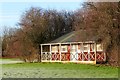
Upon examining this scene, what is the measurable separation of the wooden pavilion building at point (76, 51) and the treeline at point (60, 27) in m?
1.91

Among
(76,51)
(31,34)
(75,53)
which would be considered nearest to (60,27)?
(31,34)

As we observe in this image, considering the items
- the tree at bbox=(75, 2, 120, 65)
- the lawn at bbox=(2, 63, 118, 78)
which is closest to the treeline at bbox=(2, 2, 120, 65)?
the tree at bbox=(75, 2, 120, 65)

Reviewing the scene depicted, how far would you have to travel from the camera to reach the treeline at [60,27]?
30.3 m

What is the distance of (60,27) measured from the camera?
63031 millimetres

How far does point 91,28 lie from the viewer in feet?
109

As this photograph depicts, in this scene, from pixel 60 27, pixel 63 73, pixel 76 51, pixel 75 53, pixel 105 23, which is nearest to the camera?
pixel 63 73

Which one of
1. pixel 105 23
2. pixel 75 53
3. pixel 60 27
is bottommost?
pixel 75 53

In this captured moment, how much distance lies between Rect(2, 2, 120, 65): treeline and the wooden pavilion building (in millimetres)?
1911

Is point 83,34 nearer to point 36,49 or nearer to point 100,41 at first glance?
point 100,41

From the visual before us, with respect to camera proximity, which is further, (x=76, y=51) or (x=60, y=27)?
(x=60, y=27)

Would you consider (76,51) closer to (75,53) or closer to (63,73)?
(75,53)

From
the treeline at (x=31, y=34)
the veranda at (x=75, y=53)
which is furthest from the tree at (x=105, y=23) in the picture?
the treeline at (x=31, y=34)

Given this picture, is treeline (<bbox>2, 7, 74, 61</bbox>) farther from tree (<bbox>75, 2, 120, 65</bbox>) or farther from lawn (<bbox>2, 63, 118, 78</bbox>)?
lawn (<bbox>2, 63, 118, 78</bbox>)

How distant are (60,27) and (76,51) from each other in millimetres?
21512
